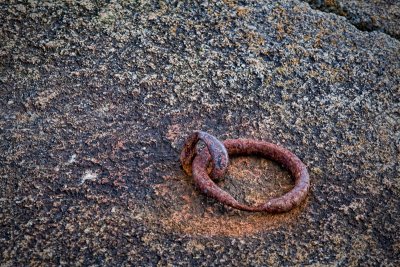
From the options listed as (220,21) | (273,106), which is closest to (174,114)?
(273,106)

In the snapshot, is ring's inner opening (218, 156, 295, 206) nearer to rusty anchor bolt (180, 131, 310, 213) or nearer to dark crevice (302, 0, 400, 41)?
rusty anchor bolt (180, 131, 310, 213)

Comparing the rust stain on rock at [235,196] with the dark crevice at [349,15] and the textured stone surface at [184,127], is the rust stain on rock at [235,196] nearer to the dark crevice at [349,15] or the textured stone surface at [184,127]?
the textured stone surface at [184,127]

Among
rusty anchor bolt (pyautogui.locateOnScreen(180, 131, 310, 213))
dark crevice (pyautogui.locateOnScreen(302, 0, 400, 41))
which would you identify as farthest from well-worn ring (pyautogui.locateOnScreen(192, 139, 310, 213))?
dark crevice (pyautogui.locateOnScreen(302, 0, 400, 41))

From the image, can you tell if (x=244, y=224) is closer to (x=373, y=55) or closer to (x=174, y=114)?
(x=174, y=114)

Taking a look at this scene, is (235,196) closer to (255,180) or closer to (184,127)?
(255,180)

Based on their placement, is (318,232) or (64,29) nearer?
(318,232)

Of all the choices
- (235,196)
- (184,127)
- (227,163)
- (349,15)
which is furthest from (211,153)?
(349,15)
